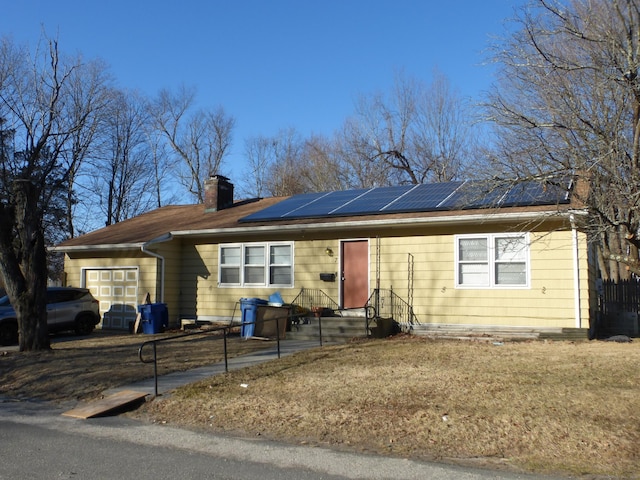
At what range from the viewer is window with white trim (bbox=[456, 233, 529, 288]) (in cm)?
1312

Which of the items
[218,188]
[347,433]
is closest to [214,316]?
[218,188]

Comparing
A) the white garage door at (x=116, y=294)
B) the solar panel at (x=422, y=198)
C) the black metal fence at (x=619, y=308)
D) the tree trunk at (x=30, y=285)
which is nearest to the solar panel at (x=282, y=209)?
the solar panel at (x=422, y=198)

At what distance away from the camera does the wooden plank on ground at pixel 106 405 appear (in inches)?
298

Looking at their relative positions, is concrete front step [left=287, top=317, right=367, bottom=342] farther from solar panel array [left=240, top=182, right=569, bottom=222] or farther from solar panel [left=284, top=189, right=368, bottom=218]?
solar panel [left=284, top=189, right=368, bottom=218]

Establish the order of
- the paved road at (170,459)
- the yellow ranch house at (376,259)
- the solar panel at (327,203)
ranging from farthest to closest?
the solar panel at (327,203) → the yellow ranch house at (376,259) → the paved road at (170,459)

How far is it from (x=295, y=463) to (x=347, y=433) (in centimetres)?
105

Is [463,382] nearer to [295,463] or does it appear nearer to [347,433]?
[347,433]

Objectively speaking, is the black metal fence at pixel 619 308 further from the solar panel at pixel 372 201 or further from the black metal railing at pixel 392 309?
the solar panel at pixel 372 201

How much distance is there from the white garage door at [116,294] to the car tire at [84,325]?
42.5 inches

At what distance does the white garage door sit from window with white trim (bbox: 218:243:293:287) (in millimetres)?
2978

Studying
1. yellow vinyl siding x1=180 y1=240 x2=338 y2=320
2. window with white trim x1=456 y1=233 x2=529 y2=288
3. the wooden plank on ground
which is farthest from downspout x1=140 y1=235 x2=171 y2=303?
window with white trim x1=456 y1=233 x2=529 y2=288

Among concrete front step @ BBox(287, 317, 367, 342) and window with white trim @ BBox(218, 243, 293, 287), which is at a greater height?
window with white trim @ BBox(218, 243, 293, 287)

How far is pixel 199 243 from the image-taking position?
56.7 feet

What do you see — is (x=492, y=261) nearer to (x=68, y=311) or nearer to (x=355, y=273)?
(x=355, y=273)
